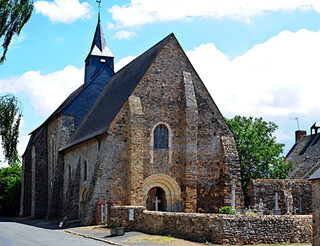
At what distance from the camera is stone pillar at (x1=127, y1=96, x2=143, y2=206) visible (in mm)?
26734

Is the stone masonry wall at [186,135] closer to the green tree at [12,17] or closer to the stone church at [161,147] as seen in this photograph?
the stone church at [161,147]

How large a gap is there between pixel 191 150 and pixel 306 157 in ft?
73.6

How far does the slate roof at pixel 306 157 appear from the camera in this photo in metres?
43.9

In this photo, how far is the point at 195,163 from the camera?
1109 inches

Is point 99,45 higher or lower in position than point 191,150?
higher

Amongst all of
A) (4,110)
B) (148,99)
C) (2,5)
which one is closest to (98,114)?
(148,99)

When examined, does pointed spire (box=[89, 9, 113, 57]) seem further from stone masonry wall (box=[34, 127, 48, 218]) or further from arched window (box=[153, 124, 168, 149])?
arched window (box=[153, 124, 168, 149])

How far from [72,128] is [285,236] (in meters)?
24.8

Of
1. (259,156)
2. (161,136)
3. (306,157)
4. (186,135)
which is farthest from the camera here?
(306,157)

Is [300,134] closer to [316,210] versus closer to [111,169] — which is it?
[111,169]

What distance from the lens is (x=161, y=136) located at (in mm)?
28953

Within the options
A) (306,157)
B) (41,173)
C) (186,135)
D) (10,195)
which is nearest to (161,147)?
(186,135)

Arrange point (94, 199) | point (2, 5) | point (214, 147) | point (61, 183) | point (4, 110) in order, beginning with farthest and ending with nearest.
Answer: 1. point (61, 183)
2. point (214, 147)
3. point (94, 199)
4. point (4, 110)
5. point (2, 5)

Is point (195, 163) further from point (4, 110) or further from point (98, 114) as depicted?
point (4, 110)
